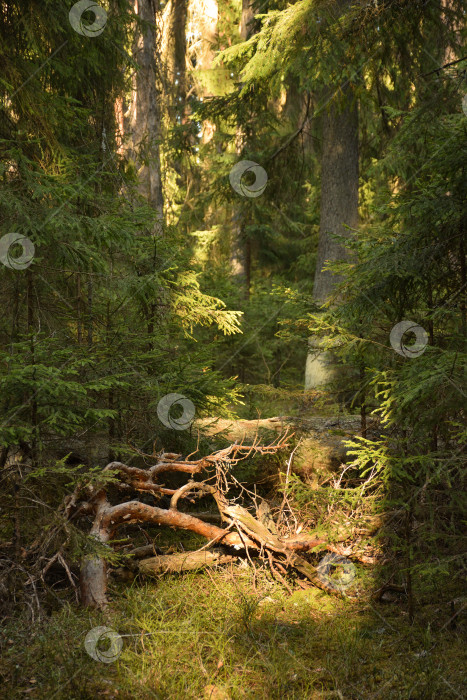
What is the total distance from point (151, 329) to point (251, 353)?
6.53 metres

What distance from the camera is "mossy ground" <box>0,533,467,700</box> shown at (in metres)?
3.28
